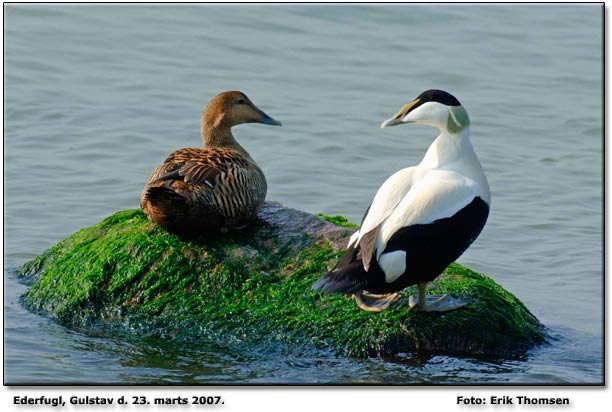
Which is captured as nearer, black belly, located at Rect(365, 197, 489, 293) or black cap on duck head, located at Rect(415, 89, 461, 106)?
black belly, located at Rect(365, 197, 489, 293)

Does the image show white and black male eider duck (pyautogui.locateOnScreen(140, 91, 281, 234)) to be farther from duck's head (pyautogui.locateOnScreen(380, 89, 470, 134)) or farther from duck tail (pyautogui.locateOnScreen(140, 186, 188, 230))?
duck's head (pyautogui.locateOnScreen(380, 89, 470, 134))

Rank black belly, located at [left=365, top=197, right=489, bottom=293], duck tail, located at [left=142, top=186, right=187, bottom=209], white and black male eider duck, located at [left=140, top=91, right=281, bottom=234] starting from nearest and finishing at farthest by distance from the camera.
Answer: black belly, located at [left=365, top=197, right=489, bottom=293]
duck tail, located at [left=142, top=186, right=187, bottom=209]
white and black male eider duck, located at [left=140, top=91, right=281, bottom=234]

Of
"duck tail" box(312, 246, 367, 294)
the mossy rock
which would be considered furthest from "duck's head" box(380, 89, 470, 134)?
the mossy rock

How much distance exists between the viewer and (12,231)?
27.0 ft

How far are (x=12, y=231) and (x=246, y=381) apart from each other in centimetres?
337

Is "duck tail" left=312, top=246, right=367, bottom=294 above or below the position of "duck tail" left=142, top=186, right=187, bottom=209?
below

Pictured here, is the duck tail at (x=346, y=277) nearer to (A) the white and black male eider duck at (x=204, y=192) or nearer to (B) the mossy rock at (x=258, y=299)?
(B) the mossy rock at (x=258, y=299)

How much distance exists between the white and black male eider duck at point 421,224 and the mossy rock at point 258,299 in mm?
184

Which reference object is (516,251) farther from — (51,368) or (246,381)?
(51,368)

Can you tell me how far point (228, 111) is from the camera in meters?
7.08

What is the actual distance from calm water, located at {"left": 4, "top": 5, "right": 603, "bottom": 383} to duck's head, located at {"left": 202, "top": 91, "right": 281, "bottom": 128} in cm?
163

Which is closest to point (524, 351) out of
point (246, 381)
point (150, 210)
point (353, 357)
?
point (353, 357)

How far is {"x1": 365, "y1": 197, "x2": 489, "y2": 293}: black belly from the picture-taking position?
554 cm

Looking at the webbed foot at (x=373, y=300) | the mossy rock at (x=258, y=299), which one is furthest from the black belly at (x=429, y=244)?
the mossy rock at (x=258, y=299)
